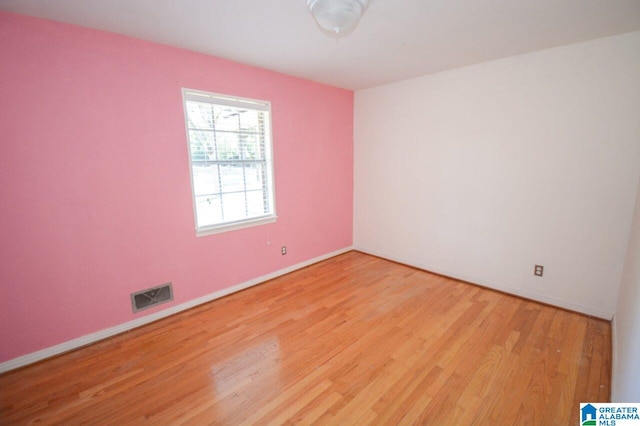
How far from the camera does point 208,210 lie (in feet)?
9.50

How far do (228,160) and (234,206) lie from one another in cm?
50

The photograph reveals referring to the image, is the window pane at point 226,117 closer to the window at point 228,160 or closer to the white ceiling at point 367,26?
the window at point 228,160

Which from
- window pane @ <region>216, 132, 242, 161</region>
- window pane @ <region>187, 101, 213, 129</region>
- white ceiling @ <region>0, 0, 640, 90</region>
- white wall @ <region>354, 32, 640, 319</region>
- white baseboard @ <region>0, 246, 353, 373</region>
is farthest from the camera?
window pane @ <region>216, 132, 242, 161</region>

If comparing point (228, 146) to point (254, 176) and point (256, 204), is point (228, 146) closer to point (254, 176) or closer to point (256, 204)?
point (254, 176)

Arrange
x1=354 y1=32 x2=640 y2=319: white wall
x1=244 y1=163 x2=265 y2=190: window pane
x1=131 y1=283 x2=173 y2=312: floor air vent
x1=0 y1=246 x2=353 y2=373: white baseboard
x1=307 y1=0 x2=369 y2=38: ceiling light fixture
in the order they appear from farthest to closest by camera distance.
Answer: x1=244 y1=163 x2=265 y2=190: window pane → x1=131 y1=283 x2=173 y2=312: floor air vent → x1=354 y1=32 x2=640 y2=319: white wall → x1=0 y1=246 x2=353 y2=373: white baseboard → x1=307 y1=0 x2=369 y2=38: ceiling light fixture

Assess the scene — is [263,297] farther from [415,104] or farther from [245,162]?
[415,104]

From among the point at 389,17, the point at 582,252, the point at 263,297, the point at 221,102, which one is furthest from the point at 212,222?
the point at 582,252

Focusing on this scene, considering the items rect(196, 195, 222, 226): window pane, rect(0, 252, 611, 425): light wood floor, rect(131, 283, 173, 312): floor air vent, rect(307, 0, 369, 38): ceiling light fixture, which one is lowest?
rect(0, 252, 611, 425): light wood floor

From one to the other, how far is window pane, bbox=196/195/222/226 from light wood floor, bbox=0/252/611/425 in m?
0.86

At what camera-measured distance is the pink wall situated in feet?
6.32

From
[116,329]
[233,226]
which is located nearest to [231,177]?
[233,226]

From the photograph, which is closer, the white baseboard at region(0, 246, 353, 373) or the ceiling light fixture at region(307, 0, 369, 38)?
the ceiling light fixture at region(307, 0, 369, 38)

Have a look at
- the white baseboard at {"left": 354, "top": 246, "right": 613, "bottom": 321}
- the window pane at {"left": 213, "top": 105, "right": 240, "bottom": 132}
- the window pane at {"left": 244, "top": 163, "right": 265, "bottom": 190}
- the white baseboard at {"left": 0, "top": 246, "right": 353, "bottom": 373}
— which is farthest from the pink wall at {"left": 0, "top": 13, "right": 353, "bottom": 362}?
the white baseboard at {"left": 354, "top": 246, "right": 613, "bottom": 321}

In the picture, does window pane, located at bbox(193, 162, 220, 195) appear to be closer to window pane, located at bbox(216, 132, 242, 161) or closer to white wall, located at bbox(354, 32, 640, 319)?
window pane, located at bbox(216, 132, 242, 161)
